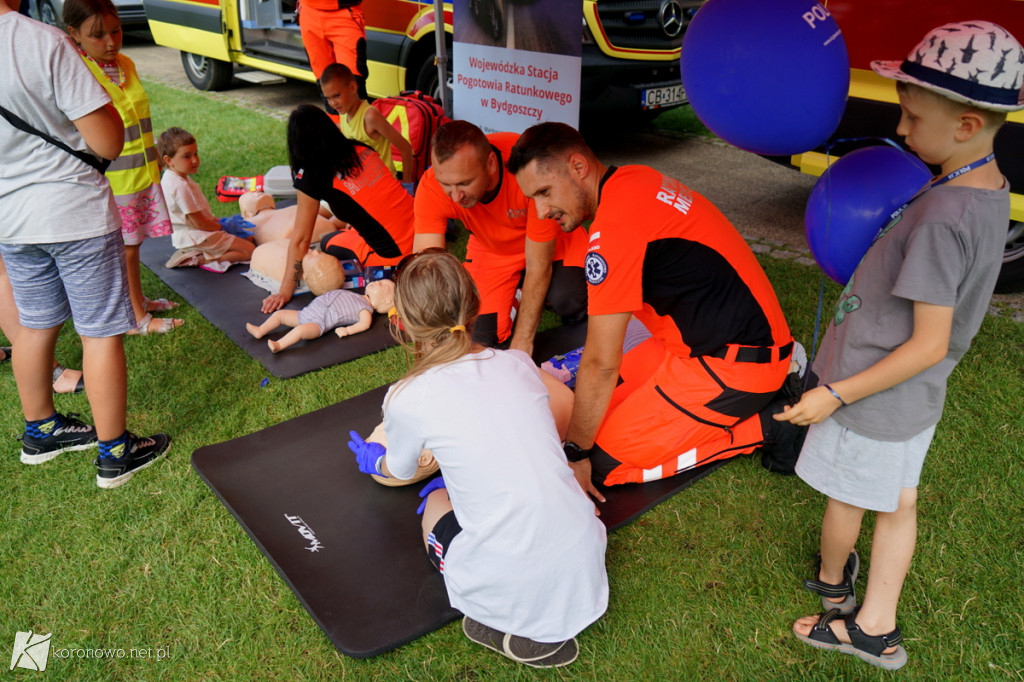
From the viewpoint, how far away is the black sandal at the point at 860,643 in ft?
6.70

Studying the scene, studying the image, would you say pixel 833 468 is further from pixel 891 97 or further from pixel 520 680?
pixel 891 97

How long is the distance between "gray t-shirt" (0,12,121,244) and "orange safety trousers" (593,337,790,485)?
6.48 feet

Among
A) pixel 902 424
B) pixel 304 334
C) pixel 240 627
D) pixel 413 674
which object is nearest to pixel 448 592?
pixel 413 674

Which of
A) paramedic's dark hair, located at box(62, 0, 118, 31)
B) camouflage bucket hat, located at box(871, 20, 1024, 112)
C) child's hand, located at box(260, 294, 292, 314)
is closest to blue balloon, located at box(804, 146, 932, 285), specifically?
camouflage bucket hat, located at box(871, 20, 1024, 112)

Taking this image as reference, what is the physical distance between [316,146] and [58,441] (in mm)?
1901

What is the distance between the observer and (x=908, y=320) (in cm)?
175

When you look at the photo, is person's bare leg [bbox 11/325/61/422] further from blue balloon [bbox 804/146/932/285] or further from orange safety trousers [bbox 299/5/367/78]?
orange safety trousers [bbox 299/5/367/78]

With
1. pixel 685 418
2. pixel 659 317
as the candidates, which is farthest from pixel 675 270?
pixel 685 418

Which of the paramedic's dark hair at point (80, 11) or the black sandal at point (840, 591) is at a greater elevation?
the paramedic's dark hair at point (80, 11)

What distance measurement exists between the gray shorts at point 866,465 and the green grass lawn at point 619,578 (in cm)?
50

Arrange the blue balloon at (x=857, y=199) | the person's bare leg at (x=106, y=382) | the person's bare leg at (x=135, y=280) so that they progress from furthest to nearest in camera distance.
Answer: the person's bare leg at (x=135, y=280), the person's bare leg at (x=106, y=382), the blue balloon at (x=857, y=199)

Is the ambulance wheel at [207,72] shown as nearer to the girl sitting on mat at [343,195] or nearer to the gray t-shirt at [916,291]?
the girl sitting on mat at [343,195]

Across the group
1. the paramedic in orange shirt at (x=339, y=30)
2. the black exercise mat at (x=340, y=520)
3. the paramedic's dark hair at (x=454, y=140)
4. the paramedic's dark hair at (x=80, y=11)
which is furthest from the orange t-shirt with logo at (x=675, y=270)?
the paramedic in orange shirt at (x=339, y=30)

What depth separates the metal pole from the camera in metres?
5.39
